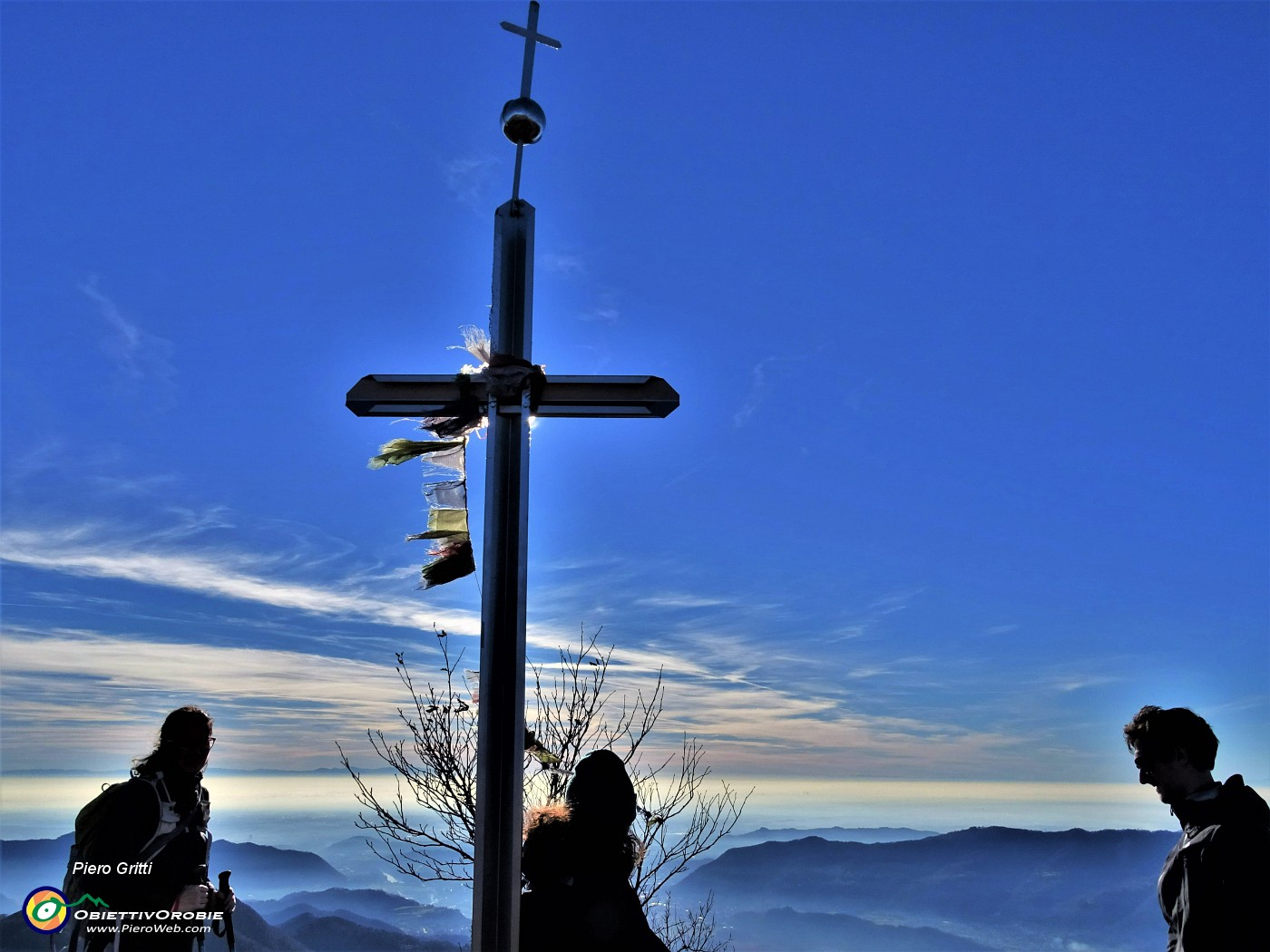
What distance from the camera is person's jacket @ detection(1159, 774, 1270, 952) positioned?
261 centimetres

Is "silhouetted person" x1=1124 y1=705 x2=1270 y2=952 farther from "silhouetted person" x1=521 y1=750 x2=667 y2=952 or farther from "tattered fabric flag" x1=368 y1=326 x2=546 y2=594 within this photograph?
"tattered fabric flag" x1=368 y1=326 x2=546 y2=594

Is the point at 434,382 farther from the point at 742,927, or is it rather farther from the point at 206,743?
the point at 742,927

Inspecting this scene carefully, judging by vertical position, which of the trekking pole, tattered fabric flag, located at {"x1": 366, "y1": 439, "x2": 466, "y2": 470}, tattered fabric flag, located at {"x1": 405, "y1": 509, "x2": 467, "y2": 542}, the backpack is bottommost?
the trekking pole

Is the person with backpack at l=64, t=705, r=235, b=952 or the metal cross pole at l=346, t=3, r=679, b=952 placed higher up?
the metal cross pole at l=346, t=3, r=679, b=952

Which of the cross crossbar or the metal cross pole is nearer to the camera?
the metal cross pole

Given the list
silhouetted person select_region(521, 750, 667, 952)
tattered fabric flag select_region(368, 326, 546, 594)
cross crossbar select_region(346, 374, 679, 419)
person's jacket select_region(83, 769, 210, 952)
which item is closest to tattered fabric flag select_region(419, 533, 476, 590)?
tattered fabric flag select_region(368, 326, 546, 594)

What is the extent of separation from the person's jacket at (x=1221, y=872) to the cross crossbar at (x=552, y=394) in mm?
2136

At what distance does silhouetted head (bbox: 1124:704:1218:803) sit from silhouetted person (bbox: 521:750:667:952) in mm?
1856

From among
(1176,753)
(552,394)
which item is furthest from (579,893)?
(1176,753)

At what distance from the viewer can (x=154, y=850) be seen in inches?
121

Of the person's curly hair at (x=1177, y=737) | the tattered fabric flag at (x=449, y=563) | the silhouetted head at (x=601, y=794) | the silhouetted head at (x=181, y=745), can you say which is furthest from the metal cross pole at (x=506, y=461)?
the person's curly hair at (x=1177, y=737)

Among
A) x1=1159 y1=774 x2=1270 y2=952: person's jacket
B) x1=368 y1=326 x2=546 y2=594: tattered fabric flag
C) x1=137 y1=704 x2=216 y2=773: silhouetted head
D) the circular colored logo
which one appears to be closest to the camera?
x1=1159 y1=774 x2=1270 y2=952: person's jacket

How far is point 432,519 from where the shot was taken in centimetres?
299

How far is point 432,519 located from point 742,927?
21.0ft
